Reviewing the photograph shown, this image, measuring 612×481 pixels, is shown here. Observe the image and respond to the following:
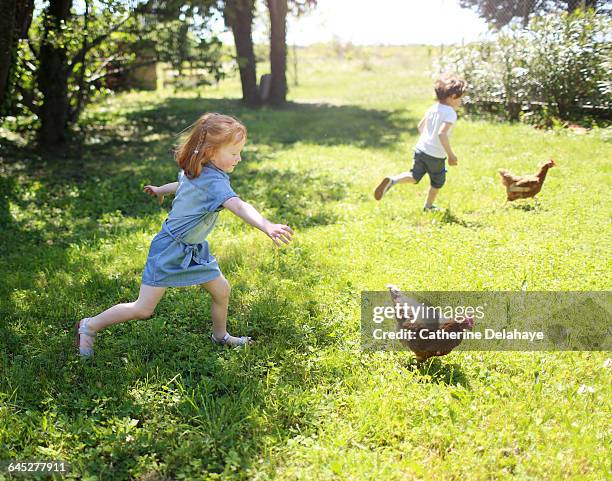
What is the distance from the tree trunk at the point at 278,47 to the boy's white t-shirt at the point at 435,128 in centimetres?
1257

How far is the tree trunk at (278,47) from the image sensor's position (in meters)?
18.0

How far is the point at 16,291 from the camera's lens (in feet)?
15.1

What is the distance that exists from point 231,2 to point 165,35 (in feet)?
15.1

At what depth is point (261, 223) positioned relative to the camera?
9.62 ft

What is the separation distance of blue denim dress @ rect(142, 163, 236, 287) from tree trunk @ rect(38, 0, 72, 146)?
8.24 meters

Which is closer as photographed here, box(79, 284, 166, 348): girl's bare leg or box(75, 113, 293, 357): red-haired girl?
box(75, 113, 293, 357): red-haired girl

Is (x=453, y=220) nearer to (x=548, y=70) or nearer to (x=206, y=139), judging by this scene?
(x=206, y=139)

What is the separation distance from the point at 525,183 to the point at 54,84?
9311 millimetres

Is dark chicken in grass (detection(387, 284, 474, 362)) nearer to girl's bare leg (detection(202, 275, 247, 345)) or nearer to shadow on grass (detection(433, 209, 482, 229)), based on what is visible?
girl's bare leg (detection(202, 275, 247, 345))

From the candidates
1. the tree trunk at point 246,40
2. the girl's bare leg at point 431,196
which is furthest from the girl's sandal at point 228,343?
the tree trunk at point 246,40

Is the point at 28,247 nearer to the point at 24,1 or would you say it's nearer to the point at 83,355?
the point at 83,355

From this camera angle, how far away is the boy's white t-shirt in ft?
20.7

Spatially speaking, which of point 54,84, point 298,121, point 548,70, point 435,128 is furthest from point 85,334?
point 298,121

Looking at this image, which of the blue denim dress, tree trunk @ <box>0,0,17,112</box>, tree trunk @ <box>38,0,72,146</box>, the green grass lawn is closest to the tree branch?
tree trunk @ <box>38,0,72,146</box>
